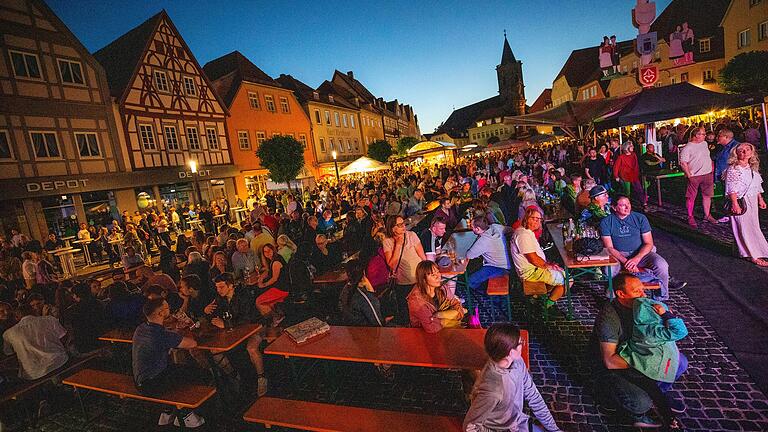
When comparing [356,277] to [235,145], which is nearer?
[356,277]

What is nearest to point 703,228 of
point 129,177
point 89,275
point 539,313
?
point 539,313

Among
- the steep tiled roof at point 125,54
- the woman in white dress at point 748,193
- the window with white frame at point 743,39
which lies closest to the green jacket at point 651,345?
the woman in white dress at point 748,193

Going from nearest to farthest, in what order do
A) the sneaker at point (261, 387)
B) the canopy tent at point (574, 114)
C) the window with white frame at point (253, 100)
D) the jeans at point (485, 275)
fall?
the sneaker at point (261, 387) → the jeans at point (485, 275) → the canopy tent at point (574, 114) → the window with white frame at point (253, 100)

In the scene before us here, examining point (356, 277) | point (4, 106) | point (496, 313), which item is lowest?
point (496, 313)

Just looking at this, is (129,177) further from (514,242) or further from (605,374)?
(605,374)

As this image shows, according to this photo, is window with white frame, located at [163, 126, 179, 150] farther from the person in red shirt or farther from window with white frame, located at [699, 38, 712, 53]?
window with white frame, located at [699, 38, 712, 53]

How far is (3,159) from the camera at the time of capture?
595 inches

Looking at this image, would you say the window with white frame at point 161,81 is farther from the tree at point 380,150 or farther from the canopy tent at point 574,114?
the tree at point 380,150

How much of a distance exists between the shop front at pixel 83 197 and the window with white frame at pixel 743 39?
44.0m

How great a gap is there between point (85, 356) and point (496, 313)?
20.9 ft

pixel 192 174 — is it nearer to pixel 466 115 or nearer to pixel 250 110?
pixel 250 110

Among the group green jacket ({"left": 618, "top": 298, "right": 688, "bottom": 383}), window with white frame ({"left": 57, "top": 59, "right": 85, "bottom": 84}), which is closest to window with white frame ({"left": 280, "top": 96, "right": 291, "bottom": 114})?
window with white frame ({"left": 57, "top": 59, "right": 85, "bottom": 84})

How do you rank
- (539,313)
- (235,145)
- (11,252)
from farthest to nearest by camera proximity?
(235,145) < (11,252) < (539,313)

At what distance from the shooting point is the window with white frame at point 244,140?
25.9m
